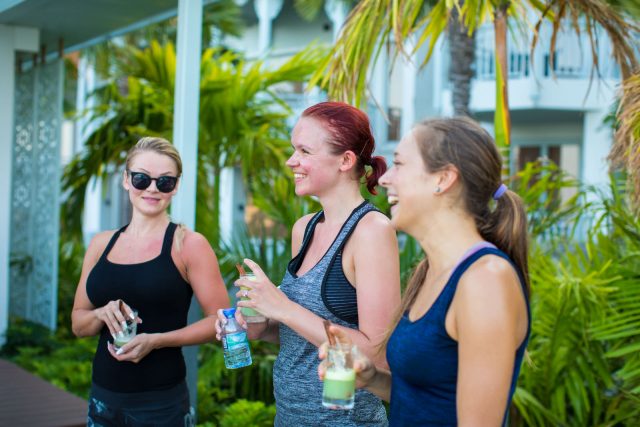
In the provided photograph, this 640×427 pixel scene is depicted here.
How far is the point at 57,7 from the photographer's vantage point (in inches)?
288

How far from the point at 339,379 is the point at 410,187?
47 cm

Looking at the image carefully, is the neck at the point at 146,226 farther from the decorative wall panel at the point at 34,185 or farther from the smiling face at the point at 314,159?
the decorative wall panel at the point at 34,185

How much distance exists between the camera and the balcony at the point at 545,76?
16188 mm

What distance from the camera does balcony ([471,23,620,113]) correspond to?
53.1 ft

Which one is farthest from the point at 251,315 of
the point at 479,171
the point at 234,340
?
the point at 479,171

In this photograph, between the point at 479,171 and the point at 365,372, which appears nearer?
the point at 479,171

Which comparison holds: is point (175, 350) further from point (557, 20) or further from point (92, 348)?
Result: point (92, 348)

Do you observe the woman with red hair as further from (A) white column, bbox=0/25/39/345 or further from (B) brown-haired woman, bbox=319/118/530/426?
(A) white column, bbox=0/25/39/345

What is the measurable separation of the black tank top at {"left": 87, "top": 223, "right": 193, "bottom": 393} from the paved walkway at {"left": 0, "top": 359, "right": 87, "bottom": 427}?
2.08 meters

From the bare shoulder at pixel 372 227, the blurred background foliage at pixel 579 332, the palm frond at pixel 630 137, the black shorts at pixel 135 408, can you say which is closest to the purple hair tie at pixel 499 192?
the bare shoulder at pixel 372 227

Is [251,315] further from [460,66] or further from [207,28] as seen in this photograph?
[207,28]

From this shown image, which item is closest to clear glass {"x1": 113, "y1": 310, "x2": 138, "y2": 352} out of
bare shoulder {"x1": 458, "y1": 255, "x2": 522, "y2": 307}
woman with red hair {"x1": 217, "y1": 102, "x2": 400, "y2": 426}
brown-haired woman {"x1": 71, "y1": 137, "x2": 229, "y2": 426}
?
brown-haired woman {"x1": 71, "y1": 137, "x2": 229, "y2": 426}

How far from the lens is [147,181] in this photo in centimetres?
311

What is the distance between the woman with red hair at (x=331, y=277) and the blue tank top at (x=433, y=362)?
36 cm
